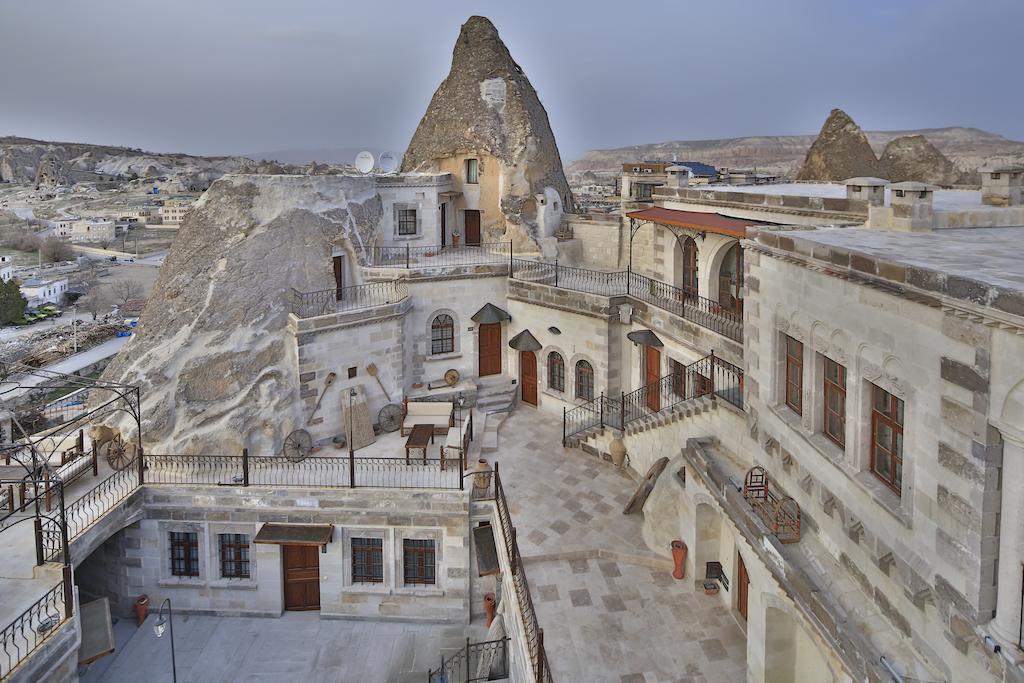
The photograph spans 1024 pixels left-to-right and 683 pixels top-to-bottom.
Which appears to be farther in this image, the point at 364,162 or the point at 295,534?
the point at 364,162

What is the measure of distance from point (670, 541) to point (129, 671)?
44.0ft

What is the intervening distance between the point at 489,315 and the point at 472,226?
302 inches

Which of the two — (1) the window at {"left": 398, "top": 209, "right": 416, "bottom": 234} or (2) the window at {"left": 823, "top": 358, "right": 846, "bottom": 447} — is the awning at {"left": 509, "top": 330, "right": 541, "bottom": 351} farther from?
(2) the window at {"left": 823, "top": 358, "right": 846, "bottom": 447}

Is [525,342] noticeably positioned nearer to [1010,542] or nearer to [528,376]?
[528,376]

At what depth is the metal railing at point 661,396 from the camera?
17.0 meters

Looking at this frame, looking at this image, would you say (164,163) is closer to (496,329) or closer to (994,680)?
(496,329)

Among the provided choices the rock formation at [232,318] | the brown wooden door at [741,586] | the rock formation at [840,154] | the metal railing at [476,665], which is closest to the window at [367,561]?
the metal railing at [476,665]

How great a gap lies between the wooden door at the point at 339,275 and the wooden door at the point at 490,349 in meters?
5.12

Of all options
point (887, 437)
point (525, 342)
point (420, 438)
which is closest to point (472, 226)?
point (525, 342)

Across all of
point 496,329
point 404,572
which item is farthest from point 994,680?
point 496,329

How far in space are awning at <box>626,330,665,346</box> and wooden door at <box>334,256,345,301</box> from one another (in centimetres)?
1032

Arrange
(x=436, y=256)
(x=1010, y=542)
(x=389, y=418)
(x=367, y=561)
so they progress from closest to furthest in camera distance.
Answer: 1. (x=1010, y=542)
2. (x=367, y=561)
3. (x=389, y=418)
4. (x=436, y=256)

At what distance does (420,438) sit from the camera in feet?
69.6

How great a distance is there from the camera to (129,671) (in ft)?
57.7
